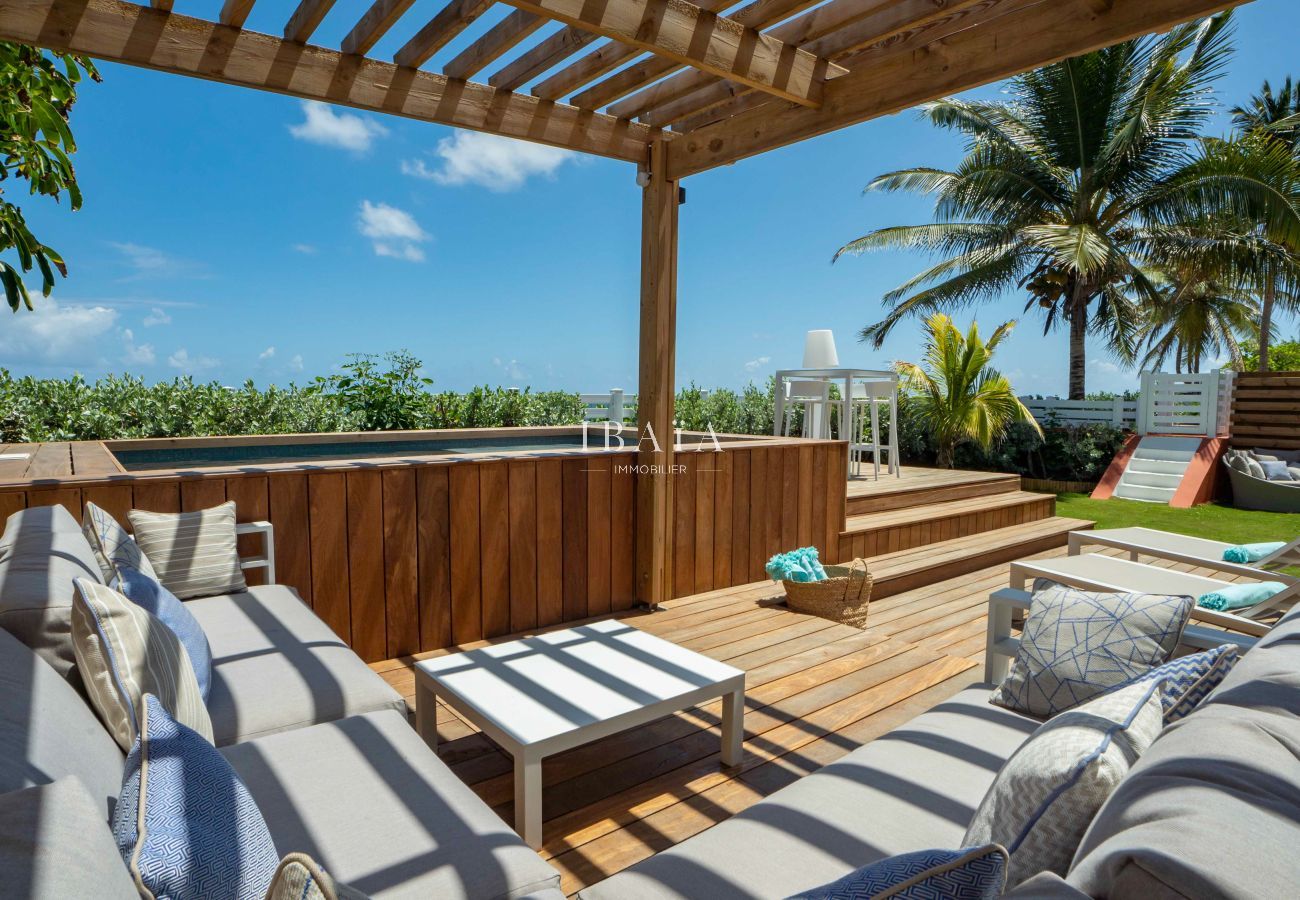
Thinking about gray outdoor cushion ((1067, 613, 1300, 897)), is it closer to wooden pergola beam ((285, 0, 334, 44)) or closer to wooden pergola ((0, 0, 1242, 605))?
wooden pergola ((0, 0, 1242, 605))

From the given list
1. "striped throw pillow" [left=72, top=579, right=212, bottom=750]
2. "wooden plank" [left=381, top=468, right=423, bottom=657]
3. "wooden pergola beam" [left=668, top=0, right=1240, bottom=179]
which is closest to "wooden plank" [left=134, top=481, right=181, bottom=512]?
"wooden plank" [left=381, top=468, right=423, bottom=657]

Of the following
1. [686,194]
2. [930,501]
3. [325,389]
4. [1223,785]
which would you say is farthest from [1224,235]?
[1223,785]

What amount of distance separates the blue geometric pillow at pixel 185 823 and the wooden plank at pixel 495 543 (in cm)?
251

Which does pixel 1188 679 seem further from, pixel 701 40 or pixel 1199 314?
pixel 1199 314

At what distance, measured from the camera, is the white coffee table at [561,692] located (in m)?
1.87

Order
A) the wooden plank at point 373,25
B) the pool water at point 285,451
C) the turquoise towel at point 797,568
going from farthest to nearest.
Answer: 1. the pool water at point 285,451
2. the turquoise towel at point 797,568
3. the wooden plank at point 373,25

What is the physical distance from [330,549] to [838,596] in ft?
8.10

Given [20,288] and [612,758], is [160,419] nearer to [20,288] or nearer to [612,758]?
[20,288]

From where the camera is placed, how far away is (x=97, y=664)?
4.14 ft

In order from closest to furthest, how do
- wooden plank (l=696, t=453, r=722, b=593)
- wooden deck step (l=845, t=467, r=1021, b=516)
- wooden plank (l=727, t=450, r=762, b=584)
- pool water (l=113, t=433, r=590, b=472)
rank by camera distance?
1. wooden plank (l=696, t=453, r=722, b=593)
2. wooden plank (l=727, t=450, r=762, b=584)
3. pool water (l=113, t=433, r=590, b=472)
4. wooden deck step (l=845, t=467, r=1021, b=516)

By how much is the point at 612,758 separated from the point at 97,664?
5.08 feet

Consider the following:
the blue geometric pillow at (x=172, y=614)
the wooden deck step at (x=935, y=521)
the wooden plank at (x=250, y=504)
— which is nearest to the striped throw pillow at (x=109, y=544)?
the blue geometric pillow at (x=172, y=614)

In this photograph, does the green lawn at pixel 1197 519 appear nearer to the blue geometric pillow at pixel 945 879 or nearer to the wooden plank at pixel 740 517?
the wooden plank at pixel 740 517

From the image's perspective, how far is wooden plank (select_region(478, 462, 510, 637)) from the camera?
11.5 ft
